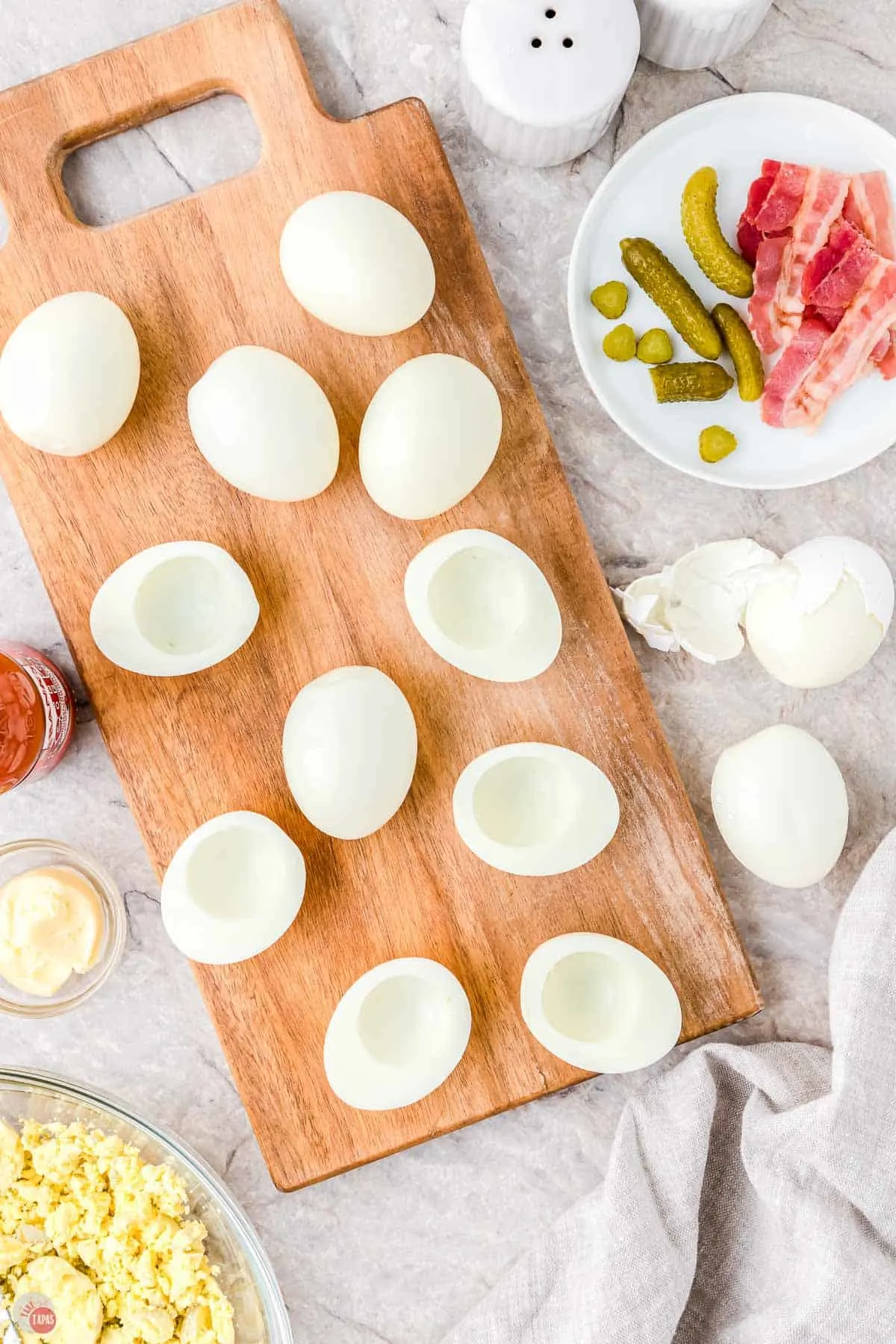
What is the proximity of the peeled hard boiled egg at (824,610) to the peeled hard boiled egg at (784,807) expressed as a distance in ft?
0.24

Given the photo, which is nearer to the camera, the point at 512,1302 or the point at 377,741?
the point at 377,741

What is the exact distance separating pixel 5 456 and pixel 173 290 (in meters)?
0.22

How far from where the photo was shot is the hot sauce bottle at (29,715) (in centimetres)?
92

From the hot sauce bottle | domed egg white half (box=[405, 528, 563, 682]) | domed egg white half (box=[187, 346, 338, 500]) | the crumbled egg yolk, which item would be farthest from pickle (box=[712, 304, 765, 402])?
the crumbled egg yolk

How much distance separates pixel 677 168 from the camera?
1028mm

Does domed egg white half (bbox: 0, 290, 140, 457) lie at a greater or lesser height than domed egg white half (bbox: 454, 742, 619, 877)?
greater

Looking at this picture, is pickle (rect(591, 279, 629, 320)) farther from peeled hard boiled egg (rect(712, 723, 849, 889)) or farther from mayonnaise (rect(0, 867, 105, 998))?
mayonnaise (rect(0, 867, 105, 998))

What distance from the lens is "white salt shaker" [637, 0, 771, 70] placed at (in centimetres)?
95

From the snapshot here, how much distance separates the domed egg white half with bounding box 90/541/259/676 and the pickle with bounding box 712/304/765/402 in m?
0.52

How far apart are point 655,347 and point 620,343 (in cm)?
3

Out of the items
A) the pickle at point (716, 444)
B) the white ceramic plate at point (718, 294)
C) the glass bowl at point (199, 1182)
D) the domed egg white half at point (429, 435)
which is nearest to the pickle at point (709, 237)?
the white ceramic plate at point (718, 294)

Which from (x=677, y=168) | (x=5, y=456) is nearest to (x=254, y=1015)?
(x=5, y=456)

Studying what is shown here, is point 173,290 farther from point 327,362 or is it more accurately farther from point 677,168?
point 677,168

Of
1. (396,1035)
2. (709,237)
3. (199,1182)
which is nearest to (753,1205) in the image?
(396,1035)
